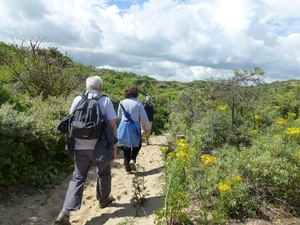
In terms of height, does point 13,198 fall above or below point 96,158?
below

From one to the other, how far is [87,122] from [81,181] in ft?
2.69

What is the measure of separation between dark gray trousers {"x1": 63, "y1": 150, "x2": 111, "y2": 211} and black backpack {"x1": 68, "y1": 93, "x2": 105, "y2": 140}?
320mm

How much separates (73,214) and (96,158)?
1.07 meters

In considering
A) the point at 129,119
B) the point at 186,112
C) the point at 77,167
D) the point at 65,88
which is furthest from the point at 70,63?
the point at 77,167

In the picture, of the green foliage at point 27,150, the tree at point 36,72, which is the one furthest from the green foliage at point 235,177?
the tree at point 36,72

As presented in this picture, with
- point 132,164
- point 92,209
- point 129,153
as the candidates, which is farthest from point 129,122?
point 92,209

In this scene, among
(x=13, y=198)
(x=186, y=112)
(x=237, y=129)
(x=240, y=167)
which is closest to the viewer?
(x=240, y=167)

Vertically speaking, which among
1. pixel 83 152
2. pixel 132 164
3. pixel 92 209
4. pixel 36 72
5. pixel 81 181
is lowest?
pixel 92 209

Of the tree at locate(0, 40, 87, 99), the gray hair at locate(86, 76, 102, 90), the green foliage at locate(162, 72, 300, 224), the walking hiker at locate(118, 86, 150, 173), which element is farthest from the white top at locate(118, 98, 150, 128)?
the tree at locate(0, 40, 87, 99)

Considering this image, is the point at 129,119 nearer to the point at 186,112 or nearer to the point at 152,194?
the point at 152,194

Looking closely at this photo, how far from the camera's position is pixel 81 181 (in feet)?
12.0

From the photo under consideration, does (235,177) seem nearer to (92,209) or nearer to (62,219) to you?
(92,209)

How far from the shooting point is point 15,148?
466 cm

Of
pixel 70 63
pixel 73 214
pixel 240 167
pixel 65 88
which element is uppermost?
pixel 70 63
